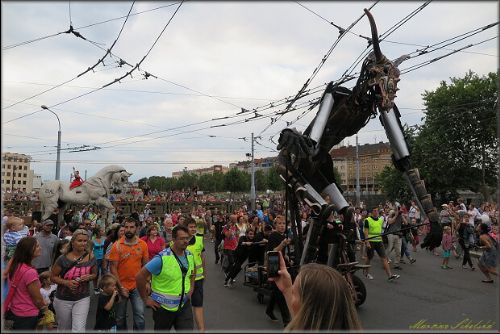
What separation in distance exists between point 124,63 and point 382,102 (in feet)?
20.8

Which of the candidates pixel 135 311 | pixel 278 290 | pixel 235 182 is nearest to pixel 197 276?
pixel 135 311

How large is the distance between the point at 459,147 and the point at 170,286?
31836mm

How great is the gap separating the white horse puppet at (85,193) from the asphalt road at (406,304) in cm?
735

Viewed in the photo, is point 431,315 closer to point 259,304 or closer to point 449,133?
point 259,304

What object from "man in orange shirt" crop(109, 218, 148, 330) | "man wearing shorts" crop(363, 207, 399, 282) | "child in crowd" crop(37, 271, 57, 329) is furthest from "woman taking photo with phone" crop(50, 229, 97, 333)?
"man wearing shorts" crop(363, 207, 399, 282)

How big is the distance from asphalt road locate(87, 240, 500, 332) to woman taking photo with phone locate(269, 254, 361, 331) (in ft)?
11.0

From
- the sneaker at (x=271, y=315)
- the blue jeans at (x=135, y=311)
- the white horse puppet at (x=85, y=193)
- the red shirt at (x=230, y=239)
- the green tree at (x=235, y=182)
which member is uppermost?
the green tree at (x=235, y=182)

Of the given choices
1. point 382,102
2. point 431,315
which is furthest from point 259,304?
point 382,102

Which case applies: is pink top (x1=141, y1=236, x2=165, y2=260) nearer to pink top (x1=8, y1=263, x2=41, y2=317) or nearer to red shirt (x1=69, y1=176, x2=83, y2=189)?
pink top (x1=8, y1=263, x2=41, y2=317)

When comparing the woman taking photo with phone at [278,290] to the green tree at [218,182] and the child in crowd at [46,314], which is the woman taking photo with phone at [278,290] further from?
the green tree at [218,182]

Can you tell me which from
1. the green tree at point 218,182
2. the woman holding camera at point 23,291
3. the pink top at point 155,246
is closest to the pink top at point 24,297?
the woman holding camera at point 23,291

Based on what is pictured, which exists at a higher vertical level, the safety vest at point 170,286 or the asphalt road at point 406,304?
the safety vest at point 170,286

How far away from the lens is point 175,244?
165 inches

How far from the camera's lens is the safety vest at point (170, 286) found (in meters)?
3.96
